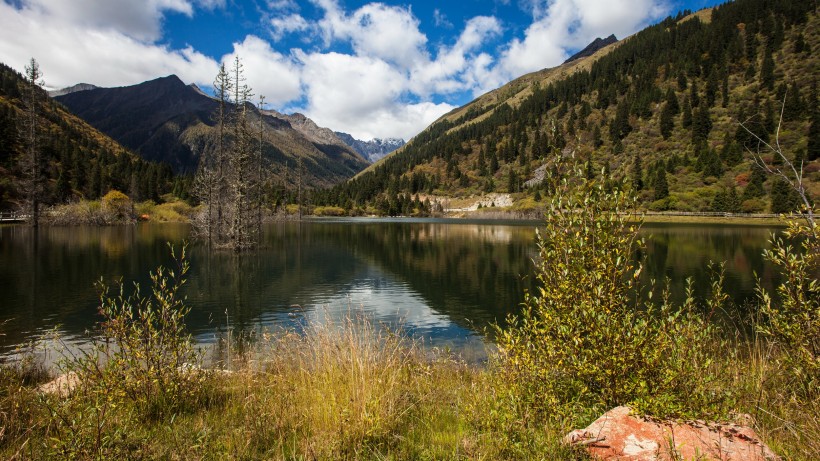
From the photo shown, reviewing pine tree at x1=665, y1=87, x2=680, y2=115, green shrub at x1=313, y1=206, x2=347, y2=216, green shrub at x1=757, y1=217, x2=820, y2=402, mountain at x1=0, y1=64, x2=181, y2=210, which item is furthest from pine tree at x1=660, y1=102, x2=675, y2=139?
mountain at x1=0, y1=64, x2=181, y2=210

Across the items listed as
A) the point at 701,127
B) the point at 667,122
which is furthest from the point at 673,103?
the point at 701,127

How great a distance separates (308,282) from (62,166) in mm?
118280

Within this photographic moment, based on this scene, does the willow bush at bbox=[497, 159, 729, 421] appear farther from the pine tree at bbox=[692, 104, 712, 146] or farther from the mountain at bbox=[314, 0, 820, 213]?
the pine tree at bbox=[692, 104, 712, 146]

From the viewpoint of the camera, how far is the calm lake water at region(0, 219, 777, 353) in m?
17.7

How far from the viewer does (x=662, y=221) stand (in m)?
101

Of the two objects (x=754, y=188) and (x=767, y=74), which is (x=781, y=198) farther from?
(x=767, y=74)

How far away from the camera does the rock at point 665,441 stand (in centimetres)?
439

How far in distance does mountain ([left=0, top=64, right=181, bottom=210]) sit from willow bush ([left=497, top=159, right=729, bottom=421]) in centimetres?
8723

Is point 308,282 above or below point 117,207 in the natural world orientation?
below

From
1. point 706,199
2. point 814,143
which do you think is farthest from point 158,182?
point 814,143

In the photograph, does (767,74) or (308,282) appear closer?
(308,282)

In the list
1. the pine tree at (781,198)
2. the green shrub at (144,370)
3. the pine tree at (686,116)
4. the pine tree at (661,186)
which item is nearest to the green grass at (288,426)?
the green shrub at (144,370)

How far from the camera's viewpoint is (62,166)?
10481 cm

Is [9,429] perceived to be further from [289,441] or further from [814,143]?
[814,143]
